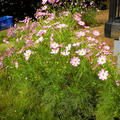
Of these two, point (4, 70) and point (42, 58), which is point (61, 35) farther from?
point (4, 70)

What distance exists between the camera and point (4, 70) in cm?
331

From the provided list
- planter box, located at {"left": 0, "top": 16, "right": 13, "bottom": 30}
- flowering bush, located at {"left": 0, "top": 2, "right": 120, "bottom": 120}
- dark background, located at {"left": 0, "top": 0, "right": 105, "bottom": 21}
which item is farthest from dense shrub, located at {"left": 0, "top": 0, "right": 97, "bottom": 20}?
flowering bush, located at {"left": 0, "top": 2, "right": 120, "bottom": 120}

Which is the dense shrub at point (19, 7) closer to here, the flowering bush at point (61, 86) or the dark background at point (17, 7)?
the dark background at point (17, 7)

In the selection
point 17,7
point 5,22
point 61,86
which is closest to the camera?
point 61,86

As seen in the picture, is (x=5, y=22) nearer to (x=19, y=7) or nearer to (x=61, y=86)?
(x=19, y=7)

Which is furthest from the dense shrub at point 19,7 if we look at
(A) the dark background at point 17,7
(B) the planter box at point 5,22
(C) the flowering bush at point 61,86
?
(C) the flowering bush at point 61,86

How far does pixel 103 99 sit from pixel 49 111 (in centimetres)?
63

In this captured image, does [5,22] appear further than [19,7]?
No

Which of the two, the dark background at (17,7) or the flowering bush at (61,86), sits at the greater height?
the flowering bush at (61,86)

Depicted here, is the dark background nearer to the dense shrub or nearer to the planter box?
the dense shrub

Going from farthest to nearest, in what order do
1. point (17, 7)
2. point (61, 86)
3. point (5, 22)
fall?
1. point (17, 7)
2. point (5, 22)
3. point (61, 86)

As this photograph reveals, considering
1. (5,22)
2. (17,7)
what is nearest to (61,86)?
(5,22)

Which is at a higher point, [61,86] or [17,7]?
[61,86]

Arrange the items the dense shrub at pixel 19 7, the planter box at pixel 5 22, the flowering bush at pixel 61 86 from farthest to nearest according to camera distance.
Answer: the dense shrub at pixel 19 7, the planter box at pixel 5 22, the flowering bush at pixel 61 86
